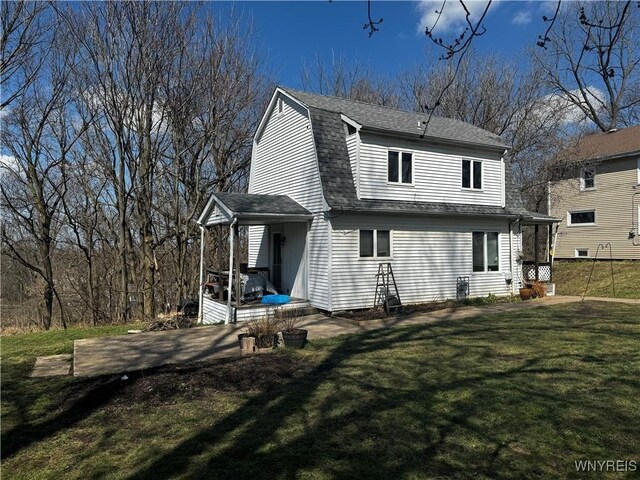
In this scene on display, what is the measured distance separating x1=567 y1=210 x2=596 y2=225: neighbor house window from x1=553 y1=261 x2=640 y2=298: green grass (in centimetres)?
286

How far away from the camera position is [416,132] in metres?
13.5

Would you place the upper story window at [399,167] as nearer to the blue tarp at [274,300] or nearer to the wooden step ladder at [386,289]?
the wooden step ladder at [386,289]

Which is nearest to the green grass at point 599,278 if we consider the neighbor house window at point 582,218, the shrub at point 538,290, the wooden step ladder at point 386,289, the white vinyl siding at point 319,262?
the shrub at point 538,290

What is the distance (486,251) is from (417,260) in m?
3.22

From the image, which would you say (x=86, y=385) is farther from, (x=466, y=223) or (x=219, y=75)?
(x=219, y=75)

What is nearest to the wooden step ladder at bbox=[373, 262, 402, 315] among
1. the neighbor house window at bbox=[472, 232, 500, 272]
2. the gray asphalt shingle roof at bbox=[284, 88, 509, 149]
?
the neighbor house window at bbox=[472, 232, 500, 272]

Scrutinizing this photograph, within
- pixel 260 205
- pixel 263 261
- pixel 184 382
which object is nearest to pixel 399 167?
pixel 260 205

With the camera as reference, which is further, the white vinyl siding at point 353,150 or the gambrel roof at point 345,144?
the white vinyl siding at point 353,150

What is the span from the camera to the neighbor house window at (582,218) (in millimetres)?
23828

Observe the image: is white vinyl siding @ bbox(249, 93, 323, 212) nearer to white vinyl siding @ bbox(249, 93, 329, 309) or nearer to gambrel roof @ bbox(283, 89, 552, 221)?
white vinyl siding @ bbox(249, 93, 329, 309)

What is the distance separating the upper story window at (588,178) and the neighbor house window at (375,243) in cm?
1659

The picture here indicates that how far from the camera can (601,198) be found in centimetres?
2311

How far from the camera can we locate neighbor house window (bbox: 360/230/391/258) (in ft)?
41.9

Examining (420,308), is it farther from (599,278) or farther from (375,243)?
(599,278)
